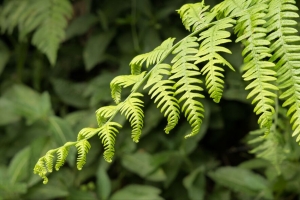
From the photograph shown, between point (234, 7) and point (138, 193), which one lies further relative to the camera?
point (138, 193)

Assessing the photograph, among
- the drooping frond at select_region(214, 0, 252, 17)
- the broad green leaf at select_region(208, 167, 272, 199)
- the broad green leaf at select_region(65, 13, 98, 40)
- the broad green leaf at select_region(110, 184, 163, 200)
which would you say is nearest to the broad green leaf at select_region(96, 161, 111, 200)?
the broad green leaf at select_region(110, 184, 163, 200)

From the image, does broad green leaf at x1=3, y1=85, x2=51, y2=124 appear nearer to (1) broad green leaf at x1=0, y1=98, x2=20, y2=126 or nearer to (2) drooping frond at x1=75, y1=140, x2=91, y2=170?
(1) broad green leaf at x1=0, y1=98, x2=20, y2=126

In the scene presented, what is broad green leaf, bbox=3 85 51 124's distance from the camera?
1.81 meters

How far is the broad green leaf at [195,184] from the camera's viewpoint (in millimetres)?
1773

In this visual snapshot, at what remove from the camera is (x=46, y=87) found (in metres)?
2.25

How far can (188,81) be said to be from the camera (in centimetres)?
90

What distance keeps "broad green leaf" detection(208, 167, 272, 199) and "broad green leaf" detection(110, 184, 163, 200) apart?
238 millimetres

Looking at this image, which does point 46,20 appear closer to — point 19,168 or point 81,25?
point 81,25

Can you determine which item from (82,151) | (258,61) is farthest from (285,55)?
(82,151)

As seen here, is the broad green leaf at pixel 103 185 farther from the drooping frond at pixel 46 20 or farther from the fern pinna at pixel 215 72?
the fern pinna at pixel 215 72

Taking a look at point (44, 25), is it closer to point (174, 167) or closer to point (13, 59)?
point (13, 59)

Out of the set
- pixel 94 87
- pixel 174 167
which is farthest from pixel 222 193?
pixel 94 87

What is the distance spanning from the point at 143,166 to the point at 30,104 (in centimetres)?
56

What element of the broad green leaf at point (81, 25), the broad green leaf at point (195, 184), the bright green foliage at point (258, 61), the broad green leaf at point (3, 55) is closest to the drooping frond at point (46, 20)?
the broad green leaf at point (81, 25)
